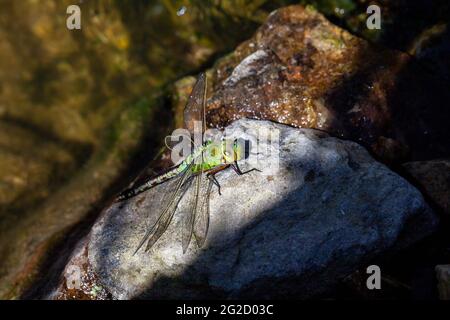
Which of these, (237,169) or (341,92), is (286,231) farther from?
(341,92)

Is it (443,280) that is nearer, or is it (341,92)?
(443,280)

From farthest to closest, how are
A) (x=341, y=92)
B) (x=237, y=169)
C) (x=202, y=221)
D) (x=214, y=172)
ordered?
(x=341, y=92) < (x=214, y=172) < (x=237, y=169) < (x=202, y=221)

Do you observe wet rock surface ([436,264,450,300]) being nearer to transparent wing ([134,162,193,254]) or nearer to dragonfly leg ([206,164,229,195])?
dragonfly leg ([206,164,229,195])

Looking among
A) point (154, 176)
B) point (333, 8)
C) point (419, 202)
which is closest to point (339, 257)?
point (419, 202)

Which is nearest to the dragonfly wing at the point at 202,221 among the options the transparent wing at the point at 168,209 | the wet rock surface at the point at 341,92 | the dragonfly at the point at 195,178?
the dragonfly at the point at 195,178

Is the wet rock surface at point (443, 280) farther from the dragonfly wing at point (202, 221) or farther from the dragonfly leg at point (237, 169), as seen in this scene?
the dragonfly wing at point (202, 221)

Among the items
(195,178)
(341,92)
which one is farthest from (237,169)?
(341,92)

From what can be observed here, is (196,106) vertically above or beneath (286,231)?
above
